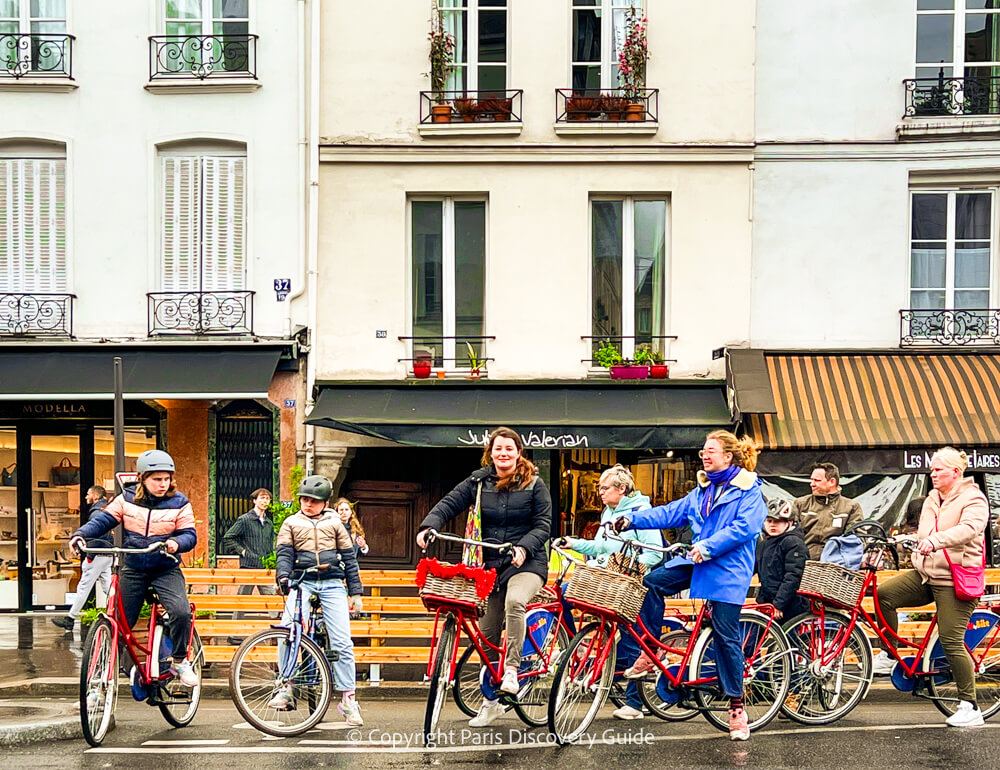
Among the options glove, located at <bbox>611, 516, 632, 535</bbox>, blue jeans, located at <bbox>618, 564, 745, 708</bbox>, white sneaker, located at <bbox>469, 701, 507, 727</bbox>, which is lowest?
white sneaker, located at <bbox>469, 701, 507, 727</bbox>

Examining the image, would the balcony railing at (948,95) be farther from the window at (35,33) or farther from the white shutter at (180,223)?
the window at (35,33)

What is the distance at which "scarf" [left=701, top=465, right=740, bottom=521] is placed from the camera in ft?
24.6

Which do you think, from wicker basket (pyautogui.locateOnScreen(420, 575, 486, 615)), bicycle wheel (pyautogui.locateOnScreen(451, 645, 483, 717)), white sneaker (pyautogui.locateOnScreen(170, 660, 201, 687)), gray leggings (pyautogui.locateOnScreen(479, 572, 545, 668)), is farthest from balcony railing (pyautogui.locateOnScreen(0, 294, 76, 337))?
wicker basket (pyautogui.locateOnScreen(420, 575, 486, 615))

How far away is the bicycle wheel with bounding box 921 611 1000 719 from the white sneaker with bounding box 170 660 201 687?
469 centimetres

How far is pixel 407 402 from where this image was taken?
1591 cm

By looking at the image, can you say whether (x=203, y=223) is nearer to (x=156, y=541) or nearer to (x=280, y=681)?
(x=156, y=541)

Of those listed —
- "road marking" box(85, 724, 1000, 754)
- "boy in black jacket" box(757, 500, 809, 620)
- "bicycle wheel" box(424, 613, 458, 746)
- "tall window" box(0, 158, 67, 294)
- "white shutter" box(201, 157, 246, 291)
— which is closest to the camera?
"bicycle wheel" box(424, 613, 458, 746)

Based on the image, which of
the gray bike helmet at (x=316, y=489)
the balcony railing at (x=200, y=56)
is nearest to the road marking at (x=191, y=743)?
the gray bike helmet at (x=316, y=489)

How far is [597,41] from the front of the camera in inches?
657

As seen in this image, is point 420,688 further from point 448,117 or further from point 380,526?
point 448,117

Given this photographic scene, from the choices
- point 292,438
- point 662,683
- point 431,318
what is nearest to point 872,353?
point 431,318

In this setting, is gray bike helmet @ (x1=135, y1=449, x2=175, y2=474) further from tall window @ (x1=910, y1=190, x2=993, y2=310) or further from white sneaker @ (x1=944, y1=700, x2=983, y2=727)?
tall window @ (x1=910, y1=190, x2=993, y2=310)

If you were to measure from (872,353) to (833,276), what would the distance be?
3.61ft

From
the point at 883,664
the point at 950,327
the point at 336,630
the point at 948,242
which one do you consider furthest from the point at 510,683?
the point at 948,242
